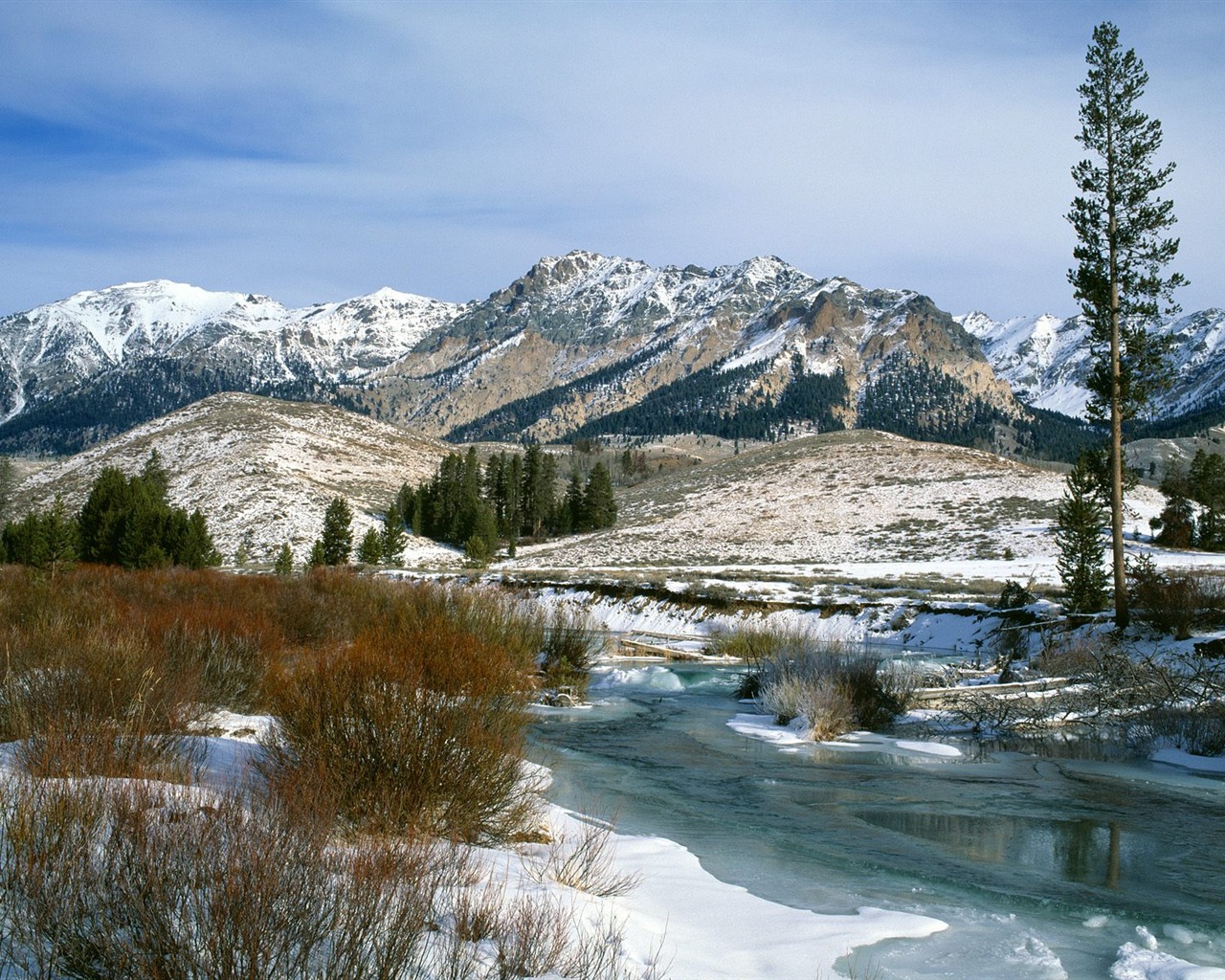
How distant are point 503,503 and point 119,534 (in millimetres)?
45475

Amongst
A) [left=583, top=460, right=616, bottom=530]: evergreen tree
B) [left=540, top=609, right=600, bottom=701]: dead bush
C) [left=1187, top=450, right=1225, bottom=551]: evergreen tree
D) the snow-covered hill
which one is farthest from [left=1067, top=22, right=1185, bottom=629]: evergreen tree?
[left=583, top=460, right=616, bottom=530]: evergreen tree

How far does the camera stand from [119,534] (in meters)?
51.9

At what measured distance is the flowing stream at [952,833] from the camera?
6297 millimetres

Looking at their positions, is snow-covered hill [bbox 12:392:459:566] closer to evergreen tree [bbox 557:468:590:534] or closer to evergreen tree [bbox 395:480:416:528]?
evergreen tree [bbox 395:480:416:528]

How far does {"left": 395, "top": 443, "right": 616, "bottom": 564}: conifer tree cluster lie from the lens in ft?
270

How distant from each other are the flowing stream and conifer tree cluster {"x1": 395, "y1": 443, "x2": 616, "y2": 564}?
6151 cm

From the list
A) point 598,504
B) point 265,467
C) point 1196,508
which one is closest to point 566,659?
point 1196,508

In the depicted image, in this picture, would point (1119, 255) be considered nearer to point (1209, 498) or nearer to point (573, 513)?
point (1209, 498)

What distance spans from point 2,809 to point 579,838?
444cm

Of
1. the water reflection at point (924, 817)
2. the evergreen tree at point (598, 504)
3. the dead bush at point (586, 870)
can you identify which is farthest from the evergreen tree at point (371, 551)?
the dead bush at point (586, 870)

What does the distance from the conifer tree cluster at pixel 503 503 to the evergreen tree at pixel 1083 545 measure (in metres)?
53.0

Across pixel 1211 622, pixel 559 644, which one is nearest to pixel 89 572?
pixel 559 644

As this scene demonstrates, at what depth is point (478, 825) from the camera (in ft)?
22.6

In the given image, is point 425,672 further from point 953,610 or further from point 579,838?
point 953,610
